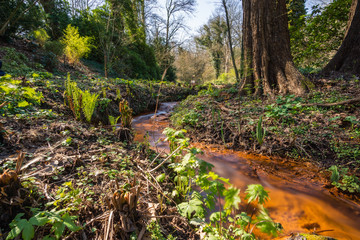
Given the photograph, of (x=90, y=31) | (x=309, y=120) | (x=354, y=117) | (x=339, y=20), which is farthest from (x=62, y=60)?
(x=339, y=20)

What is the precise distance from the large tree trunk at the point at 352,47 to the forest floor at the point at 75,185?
5993 millimetres

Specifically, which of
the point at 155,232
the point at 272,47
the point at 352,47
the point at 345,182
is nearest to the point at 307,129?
the point at 345,182

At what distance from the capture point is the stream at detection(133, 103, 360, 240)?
155 centimetres

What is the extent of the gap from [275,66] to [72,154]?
5098 millimetres

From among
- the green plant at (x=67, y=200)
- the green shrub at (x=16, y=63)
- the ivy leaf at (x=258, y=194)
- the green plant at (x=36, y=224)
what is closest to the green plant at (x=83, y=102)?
the green plant at (x=67, y=200)

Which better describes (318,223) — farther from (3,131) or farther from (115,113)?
(115,113)

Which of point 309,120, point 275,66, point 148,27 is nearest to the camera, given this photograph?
point 309,120

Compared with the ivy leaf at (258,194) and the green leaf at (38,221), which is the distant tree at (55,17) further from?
the ivy leaf at (258,194)

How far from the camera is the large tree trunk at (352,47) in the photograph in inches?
178

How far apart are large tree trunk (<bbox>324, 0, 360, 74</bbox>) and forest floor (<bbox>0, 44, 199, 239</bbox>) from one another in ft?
19.7

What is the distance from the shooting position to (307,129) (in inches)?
113

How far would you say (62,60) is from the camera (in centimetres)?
893

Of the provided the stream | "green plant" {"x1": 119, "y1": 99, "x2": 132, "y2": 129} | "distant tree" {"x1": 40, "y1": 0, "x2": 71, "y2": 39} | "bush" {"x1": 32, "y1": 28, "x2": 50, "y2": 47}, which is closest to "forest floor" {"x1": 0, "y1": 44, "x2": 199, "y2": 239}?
"green plant" {"x1": 119, "y1": 99, "x2": 132, "y2": 129}

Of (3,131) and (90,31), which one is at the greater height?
(90,31)
